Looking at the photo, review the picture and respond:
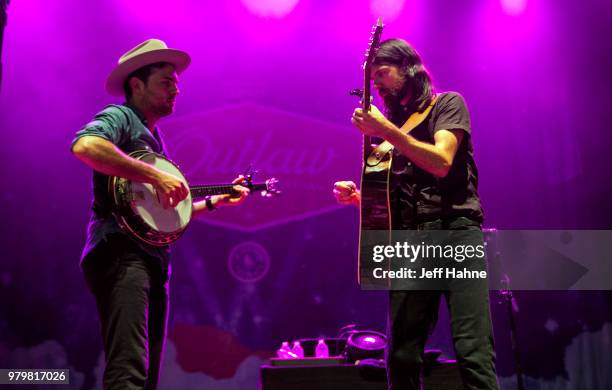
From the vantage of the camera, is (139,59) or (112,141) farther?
(139,59)

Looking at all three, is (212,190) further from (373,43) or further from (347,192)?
(373,43)

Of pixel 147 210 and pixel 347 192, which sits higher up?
pixel 347 192

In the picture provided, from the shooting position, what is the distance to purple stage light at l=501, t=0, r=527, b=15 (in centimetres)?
651

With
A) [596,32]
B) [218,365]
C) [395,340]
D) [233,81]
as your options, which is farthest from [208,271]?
[596,32]

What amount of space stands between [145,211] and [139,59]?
3.26 ft

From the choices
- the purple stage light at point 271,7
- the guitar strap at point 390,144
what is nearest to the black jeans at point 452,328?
the guitar strap at point 390,144

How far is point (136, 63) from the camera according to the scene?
307 centimetres

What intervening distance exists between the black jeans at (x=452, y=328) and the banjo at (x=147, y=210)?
1.18m

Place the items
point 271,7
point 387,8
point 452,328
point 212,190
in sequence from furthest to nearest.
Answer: point 387,8
point 271,7
point 212,190
point 452,328

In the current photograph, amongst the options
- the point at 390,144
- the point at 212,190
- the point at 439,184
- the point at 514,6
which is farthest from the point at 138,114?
the point at 514,6

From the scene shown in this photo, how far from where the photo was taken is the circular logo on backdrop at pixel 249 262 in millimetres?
5664

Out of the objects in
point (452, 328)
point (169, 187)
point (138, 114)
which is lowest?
point (452, 328)

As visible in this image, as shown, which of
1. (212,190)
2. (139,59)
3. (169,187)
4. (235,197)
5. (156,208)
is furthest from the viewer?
(235,197)

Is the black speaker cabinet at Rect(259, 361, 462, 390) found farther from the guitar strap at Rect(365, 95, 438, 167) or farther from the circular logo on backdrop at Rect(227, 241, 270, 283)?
the circular logo on backdrop at Rect(227, 241, 270, 283)
